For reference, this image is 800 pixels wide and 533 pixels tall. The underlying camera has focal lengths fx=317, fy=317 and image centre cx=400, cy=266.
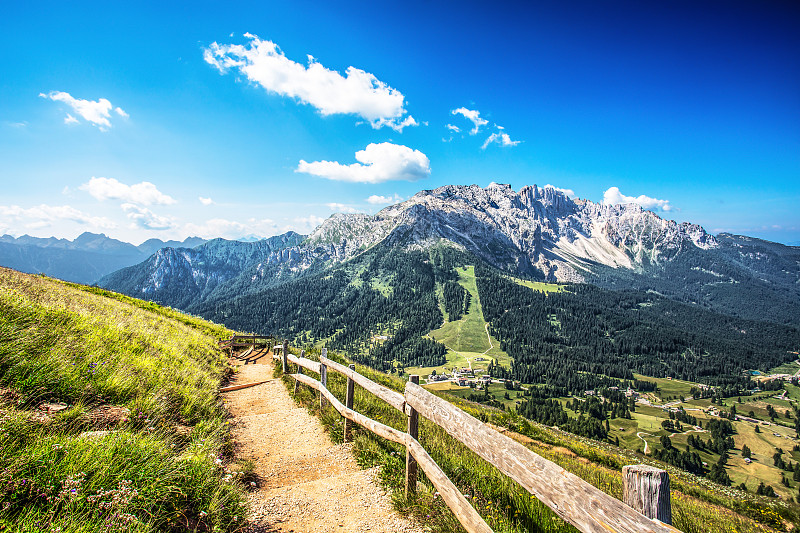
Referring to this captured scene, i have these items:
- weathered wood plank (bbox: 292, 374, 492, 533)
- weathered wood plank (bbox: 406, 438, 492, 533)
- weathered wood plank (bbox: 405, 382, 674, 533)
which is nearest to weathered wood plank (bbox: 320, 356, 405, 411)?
weathered wood plank (bbox: 292, 374, 492, 533)

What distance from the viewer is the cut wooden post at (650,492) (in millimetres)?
2893

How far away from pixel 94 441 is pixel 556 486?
19.5 feet

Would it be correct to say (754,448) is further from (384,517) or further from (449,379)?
(384,517)

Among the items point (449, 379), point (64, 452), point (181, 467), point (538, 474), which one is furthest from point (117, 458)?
point (449, 379)

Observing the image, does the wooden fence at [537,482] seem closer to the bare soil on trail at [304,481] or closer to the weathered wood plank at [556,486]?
the weathered wood plank at [556,486]

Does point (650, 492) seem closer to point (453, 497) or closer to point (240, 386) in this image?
point (453, 497)

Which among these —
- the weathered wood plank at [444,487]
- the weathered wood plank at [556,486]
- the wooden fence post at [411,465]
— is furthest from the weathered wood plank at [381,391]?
the weathered wood plank at [556,486]

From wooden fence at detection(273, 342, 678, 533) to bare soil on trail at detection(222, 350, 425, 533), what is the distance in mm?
952

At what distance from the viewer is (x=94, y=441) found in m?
4.26

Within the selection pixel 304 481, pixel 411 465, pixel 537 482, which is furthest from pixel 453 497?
pixel 304 481

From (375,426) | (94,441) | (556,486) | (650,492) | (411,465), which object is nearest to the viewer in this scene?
(650,492)

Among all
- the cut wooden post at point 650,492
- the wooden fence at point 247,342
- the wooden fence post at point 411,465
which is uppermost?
the cut wooden post at point 650,492

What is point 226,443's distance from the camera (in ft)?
26.4

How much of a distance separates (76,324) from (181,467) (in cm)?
695
